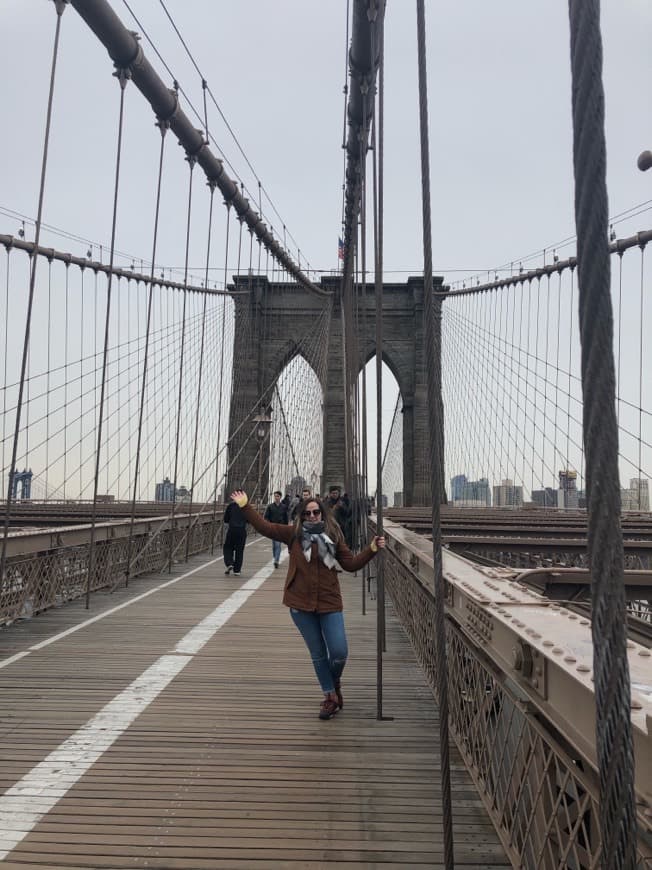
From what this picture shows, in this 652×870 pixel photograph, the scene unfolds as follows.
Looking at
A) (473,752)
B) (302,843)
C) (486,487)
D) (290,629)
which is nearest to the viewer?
(302,843)

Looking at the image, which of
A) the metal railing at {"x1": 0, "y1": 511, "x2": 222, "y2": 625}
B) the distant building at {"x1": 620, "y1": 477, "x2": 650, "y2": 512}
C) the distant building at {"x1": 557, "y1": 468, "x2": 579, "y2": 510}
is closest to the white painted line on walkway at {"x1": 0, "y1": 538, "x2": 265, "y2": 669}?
the metal railing at {"x1": 0, "y1": 511, "x2": 222, "y2": 625}

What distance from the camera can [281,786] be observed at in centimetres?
266

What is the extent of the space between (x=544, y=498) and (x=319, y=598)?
25265 millimetres

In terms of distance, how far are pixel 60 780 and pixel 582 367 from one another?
2.46 metres

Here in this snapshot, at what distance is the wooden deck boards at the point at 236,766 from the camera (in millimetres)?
2180

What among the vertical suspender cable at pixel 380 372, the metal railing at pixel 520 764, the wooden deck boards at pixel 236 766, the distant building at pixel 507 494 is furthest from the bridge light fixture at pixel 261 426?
the metal railing at pixel 520 764

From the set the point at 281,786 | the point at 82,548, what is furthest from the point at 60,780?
the point at 82,548

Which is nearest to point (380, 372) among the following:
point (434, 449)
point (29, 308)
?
point (434, 449)

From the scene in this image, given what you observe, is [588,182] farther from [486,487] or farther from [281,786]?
[486,487]

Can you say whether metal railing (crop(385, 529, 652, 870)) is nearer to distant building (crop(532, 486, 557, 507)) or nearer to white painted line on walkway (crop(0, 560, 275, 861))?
white painted line on walkway (crop(0, 560, 275, 861))

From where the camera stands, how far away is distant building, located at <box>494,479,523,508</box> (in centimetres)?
2880

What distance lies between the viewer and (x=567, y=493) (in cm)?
2580

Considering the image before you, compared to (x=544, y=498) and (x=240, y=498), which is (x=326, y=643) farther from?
(x=544, y=498)

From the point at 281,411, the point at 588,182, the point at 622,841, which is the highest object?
the point at 281,411
